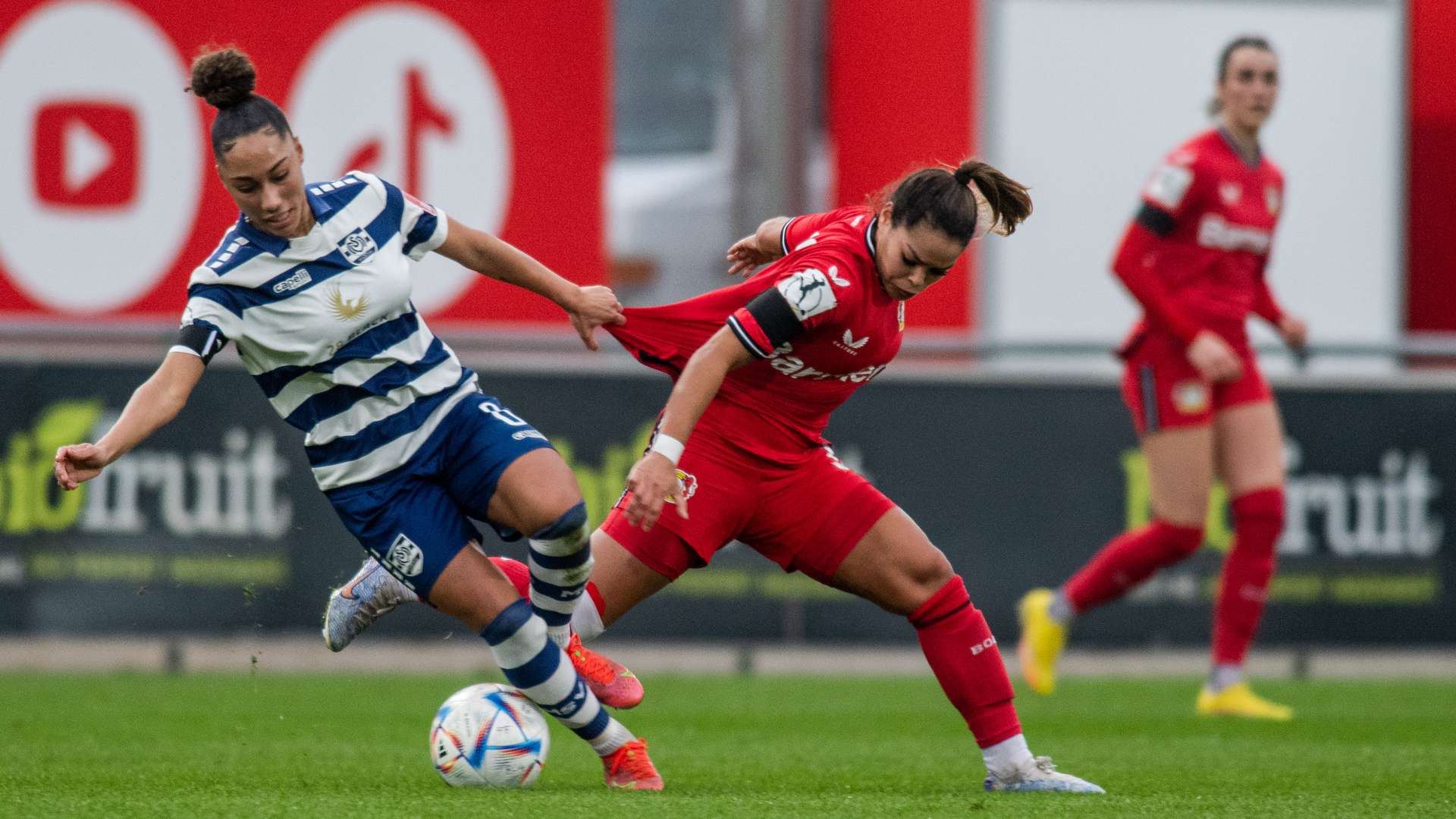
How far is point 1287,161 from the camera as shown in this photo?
12.9m

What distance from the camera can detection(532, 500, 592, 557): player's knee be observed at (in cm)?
480

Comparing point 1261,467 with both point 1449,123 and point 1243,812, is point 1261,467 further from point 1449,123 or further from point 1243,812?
point 1449,123

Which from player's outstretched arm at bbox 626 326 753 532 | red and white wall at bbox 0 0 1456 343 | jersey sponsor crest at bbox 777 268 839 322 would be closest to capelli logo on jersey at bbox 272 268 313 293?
player's outstretched arm at bbox 626 326 753 532

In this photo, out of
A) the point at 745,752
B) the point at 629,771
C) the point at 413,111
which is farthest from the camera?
the point at 413,111

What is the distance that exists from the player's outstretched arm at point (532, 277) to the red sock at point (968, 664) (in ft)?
3.80

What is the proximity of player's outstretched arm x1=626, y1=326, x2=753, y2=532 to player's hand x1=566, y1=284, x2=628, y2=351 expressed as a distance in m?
0.52

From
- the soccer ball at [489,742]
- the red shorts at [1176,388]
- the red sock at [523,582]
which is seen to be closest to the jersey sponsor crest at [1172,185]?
the red shorts at [1176,388]

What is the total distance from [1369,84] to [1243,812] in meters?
9.53

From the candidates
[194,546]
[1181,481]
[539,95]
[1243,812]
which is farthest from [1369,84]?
[1243,812]

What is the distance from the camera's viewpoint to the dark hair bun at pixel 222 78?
471cm

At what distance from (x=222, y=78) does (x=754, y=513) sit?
5.80 feet

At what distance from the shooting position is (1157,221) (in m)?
7.66

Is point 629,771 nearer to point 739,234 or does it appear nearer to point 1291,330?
point 1291,330

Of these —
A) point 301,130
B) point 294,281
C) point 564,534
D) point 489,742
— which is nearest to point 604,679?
point 489,742
